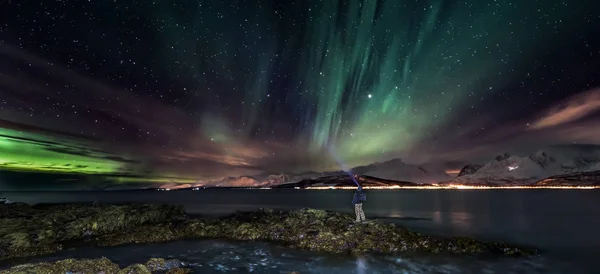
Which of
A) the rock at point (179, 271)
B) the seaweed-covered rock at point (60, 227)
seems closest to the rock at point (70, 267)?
the rock at point (179, 271)

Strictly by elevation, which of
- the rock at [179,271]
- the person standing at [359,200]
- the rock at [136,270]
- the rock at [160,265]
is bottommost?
the rock at [179,271]

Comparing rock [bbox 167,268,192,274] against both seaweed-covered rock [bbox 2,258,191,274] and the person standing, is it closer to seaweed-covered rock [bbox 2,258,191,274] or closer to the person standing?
seaweed-covered rock [bbox 2,258,191,274]

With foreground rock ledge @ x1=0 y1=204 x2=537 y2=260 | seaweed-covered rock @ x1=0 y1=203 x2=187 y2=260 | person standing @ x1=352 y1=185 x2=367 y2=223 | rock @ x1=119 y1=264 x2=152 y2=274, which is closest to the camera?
rock @ x1=119 y1=264 x2=152 y2=274

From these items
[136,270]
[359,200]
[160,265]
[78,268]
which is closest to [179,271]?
[160,265]

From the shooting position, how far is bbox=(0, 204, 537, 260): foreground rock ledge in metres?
22.8

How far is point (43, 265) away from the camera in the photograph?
49.5ft

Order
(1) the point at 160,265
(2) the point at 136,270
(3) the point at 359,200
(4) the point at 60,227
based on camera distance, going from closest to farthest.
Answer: (2) the point at 136,270, (1) the point at 160,265, (3) the point at 359,200, (4) the point at 60,227

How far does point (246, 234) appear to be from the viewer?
94.8 ft

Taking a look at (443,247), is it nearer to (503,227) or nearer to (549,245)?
(549,245)

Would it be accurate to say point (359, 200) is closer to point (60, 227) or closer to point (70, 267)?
point (70, 267)

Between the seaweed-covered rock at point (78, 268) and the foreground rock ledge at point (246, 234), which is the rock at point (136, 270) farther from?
the foreground rock ledge at point (246, 234)

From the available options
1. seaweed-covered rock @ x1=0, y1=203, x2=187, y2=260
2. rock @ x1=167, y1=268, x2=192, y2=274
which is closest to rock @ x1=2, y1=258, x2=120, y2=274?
rock @ x1=167, y1=268, x2=192, y2=274

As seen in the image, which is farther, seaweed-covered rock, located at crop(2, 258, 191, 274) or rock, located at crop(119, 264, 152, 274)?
rock, located at crop(119, 264, 152, 274)

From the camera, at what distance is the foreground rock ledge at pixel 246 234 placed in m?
22.8
